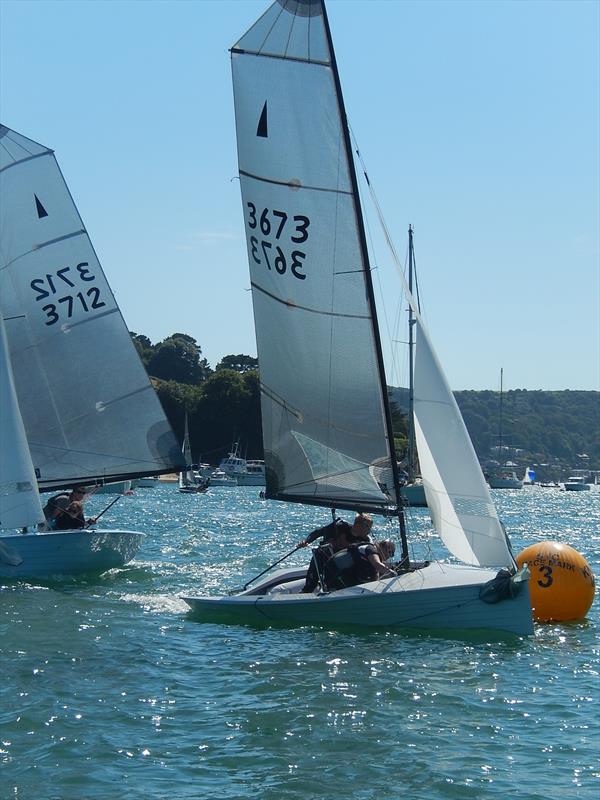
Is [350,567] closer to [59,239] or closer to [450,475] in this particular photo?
[450,475]

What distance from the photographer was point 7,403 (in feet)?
56.6

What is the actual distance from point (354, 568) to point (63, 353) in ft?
24.0

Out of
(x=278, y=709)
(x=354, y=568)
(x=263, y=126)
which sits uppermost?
(x=263, y=126)

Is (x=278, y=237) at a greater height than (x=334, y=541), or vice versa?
(x=278, y=237)

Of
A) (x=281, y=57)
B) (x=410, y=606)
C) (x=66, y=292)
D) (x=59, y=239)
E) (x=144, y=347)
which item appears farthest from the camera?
(x=144, y=347)

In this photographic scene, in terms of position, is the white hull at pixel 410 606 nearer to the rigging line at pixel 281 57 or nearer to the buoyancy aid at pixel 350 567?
the buoyancy aid at pixel 350 567

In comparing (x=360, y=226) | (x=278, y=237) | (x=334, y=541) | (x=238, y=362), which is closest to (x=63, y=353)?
(x=278, y=237)

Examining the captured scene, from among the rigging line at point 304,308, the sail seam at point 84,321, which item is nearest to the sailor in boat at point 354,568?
the rigging line at point 304,308

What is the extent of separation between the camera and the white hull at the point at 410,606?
13.0m

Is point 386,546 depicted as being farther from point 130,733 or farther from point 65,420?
point 65,420

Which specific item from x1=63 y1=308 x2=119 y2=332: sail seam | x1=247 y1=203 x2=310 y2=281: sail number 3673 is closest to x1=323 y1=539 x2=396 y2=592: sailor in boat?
x1=247 y1=203 x2=310 y2=281: sail number 3673

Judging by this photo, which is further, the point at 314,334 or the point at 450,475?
the point at 314,334

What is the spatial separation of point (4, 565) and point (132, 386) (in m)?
3.50

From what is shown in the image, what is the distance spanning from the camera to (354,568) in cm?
1380
